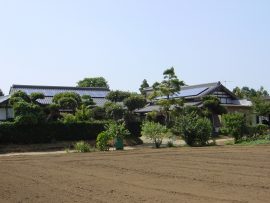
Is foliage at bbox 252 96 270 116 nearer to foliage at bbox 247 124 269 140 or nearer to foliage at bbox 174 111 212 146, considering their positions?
foliage at bbox 247 124 269 140

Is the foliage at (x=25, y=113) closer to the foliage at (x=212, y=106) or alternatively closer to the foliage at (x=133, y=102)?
the foliage at (x=133, y=102)

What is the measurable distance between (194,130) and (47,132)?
32.8 ft

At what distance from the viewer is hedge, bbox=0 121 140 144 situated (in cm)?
2758

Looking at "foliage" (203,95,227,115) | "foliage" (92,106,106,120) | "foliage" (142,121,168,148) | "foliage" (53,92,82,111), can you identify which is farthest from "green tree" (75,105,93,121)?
"foliage" (203,95,227,115)

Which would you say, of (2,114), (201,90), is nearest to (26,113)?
(2,114)

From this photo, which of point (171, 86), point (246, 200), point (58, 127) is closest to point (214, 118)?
point (171, 86)

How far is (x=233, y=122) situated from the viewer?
2705 cm

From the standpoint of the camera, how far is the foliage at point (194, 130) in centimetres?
2586

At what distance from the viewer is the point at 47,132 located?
28.9 meters

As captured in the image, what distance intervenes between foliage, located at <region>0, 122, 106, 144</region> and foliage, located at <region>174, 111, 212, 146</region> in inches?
276

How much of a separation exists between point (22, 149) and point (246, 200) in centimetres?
2152

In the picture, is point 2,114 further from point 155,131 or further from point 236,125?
point 236,125

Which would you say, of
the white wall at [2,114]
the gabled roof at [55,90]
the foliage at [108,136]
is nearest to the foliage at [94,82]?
the gabled roof at [55,90]

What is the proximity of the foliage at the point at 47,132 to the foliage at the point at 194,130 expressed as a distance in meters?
7.01
